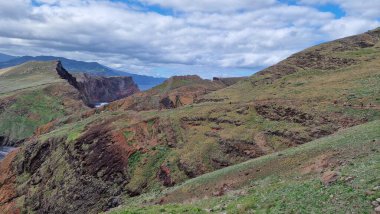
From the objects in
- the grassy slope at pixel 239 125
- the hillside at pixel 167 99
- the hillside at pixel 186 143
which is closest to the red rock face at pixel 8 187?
the hillside at pixel 186 143

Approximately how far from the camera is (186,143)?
2238 inches

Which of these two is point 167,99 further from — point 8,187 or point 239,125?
Result: point 239,125

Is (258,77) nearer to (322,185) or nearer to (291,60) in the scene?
(291,60)

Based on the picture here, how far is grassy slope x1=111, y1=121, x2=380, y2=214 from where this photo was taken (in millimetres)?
22109

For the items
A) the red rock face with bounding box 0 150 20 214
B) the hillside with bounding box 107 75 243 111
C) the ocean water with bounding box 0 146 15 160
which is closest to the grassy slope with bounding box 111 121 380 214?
the red rock face with bounding box 0 150 20 214

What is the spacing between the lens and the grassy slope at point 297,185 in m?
22.1

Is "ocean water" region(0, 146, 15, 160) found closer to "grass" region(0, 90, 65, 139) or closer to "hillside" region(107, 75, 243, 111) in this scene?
"grass" region(0, 90, 65, 139)

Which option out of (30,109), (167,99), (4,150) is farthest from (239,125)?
(30,109)

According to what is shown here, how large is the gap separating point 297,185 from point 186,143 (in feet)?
103

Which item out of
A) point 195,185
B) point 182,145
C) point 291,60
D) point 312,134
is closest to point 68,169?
point 182,145

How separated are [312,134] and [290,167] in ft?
55.2

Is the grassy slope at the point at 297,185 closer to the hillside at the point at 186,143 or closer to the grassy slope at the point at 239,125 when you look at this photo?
the hillside at the point at 186,143

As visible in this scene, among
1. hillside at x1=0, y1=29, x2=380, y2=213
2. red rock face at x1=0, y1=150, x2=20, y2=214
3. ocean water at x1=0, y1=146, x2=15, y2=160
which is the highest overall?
hillside at x1=0, y1=29, x2=380, y2=213

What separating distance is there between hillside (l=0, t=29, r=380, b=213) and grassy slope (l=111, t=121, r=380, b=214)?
0.36 m
